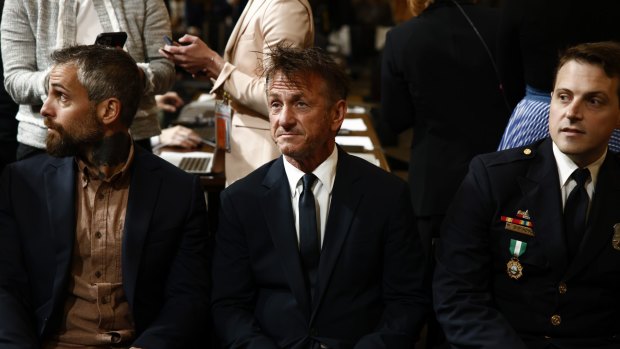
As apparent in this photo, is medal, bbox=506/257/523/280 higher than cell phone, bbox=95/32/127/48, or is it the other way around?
cell phone, bbox=95/32/127/48

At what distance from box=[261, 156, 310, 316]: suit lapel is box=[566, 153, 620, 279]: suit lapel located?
0.76m

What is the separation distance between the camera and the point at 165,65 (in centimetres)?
321

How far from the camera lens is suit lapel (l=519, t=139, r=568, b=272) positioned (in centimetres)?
246

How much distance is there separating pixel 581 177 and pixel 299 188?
827mm

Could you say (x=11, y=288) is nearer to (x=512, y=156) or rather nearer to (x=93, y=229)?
(x=93, y=229)

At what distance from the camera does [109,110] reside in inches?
102

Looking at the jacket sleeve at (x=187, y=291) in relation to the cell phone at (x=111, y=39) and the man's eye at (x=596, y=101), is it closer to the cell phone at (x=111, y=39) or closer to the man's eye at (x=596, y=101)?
the cell phone at (x=111, y=39)

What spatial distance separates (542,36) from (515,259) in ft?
3.10

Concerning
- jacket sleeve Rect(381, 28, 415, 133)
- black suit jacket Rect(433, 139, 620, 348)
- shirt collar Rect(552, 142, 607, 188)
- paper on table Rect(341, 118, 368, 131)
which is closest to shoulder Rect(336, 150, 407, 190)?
black suit jacket Rect(433, 139, 620, 348)

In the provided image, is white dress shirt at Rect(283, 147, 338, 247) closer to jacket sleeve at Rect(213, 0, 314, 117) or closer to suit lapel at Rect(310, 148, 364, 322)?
suit lapel at Rect(310, 148, 364, 322)

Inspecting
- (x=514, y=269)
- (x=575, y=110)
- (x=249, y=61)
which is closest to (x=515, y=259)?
(x=514, y=269)

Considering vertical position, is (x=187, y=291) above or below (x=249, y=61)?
below

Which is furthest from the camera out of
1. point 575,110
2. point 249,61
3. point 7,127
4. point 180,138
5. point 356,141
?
point 356,141

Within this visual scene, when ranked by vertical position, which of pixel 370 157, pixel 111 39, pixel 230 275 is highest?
pixel 111 39
